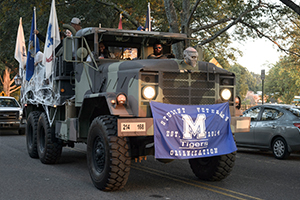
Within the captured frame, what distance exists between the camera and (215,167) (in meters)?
7.62

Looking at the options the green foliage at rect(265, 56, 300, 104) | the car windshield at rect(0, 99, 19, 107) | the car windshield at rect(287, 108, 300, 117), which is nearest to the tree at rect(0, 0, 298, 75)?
the car windshield at rect(0, 99, 19, 107)

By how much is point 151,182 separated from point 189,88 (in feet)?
6.20

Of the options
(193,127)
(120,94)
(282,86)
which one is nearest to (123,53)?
(120,94)

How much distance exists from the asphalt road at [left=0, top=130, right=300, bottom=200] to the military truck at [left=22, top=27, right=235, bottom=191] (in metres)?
0.36

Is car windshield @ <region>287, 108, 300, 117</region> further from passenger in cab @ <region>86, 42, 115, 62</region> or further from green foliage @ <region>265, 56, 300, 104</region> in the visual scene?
green foliage @ <region>265, 56, 300, 104</region>

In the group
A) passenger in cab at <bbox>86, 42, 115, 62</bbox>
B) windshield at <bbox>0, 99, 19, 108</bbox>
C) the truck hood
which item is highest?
passenger in cab at <bbox>86, 42, 115, 62</bbox>

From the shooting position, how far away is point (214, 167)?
7652mm

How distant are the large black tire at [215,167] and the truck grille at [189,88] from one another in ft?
3.39

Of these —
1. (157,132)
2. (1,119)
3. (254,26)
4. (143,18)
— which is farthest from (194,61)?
(143,18)

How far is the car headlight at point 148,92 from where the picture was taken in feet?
22.5

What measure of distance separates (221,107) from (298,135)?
4.95 m

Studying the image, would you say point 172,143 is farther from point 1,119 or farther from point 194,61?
point 1,119

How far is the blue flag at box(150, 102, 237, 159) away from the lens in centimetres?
668

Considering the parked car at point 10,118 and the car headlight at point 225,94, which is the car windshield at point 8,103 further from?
the car headlight at point 225,94
